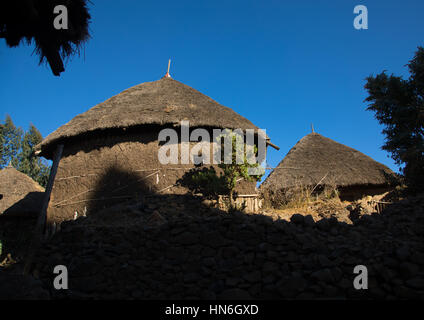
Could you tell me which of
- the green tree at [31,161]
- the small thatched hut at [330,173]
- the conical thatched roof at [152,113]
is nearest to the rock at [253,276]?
A: the conical thatched roof at [152,113]

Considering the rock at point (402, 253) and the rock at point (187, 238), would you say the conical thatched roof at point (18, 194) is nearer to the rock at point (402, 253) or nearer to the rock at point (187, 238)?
the rock at point (187, 238)

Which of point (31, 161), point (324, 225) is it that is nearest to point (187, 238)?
point (324, 225)

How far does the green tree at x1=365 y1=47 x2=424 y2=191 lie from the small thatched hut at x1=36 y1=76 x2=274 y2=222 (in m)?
4.01

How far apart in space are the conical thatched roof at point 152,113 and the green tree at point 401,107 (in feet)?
13.1

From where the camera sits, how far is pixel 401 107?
298 inches

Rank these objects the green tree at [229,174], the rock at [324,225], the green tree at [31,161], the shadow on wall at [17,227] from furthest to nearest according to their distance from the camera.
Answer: the green tree at [31,161] → the shadow on wall at [17,227] → the green tree at [229,174] → the rock at [324,225]

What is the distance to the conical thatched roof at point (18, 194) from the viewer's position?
11.3m

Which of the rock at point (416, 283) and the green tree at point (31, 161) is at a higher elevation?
the green tree at point (31, 161)

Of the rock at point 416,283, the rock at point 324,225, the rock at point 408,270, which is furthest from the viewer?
the rock at point 324,225

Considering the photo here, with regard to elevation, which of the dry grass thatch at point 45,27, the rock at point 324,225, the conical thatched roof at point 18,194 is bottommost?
the rock at point 324,225

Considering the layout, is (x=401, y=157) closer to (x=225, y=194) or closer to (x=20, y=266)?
(x=225, y=194)
